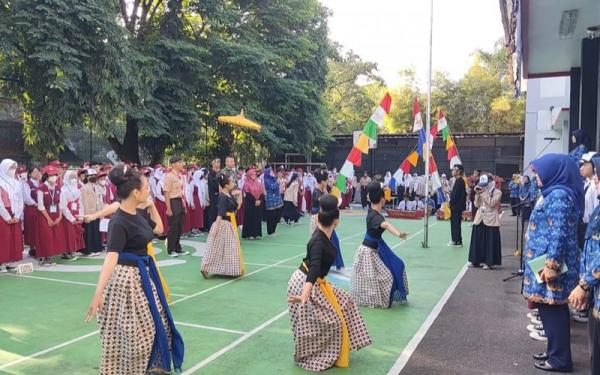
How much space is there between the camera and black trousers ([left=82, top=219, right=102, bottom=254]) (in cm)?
1059

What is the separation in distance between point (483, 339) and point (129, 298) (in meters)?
3.61

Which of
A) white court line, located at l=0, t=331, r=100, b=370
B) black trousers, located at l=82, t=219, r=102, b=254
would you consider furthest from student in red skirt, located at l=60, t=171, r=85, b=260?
white court line, located at l=0, t=331, r=100, b=370

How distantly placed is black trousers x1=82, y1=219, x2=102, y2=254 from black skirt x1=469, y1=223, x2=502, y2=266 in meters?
7.35

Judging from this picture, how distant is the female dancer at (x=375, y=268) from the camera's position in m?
6.41

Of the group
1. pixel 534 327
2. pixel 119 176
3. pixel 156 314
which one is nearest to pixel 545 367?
pixel 534 327

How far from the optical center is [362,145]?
8703 millimetres

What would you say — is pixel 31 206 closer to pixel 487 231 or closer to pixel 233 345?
pixel 233 345

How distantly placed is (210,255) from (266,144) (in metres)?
13.5

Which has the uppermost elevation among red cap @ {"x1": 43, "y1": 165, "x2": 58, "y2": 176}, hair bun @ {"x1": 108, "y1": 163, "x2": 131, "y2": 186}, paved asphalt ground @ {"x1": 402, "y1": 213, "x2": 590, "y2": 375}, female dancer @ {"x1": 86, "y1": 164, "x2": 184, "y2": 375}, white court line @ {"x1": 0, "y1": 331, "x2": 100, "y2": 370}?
hair bun @ {"x1": 108, "y1": 163, "x2": 131, "y2": 186}

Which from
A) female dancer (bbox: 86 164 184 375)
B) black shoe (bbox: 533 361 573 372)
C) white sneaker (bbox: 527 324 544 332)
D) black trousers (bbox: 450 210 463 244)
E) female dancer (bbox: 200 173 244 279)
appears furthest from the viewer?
black trousers (bbox: 450 210 463 244)

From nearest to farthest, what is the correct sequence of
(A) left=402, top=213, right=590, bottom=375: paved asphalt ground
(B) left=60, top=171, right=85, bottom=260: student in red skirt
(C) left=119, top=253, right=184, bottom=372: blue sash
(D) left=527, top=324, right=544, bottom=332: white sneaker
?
(C) left=119, top=253, right=184, bottom=372: blue sash
(A) left=402, top=213, right=590, bottom=375: paved asphalt ground
(D) left=527, top=324, right=544, bottom=332: white sneaker
(B) left=60, top=171, right=85, bottom=260: student in red skirt

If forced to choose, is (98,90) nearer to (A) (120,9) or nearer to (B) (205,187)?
(B) (205,187)

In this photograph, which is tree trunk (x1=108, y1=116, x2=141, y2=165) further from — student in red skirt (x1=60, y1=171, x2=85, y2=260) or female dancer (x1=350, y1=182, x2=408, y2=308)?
female dancer (x1=350, y1=182, x2=408, y2=308)

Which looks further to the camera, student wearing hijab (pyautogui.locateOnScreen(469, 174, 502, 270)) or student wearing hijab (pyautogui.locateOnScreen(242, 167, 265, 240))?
student wearing hijab (pyautogui.locateOnScreen(242, 167, 265, 240))
